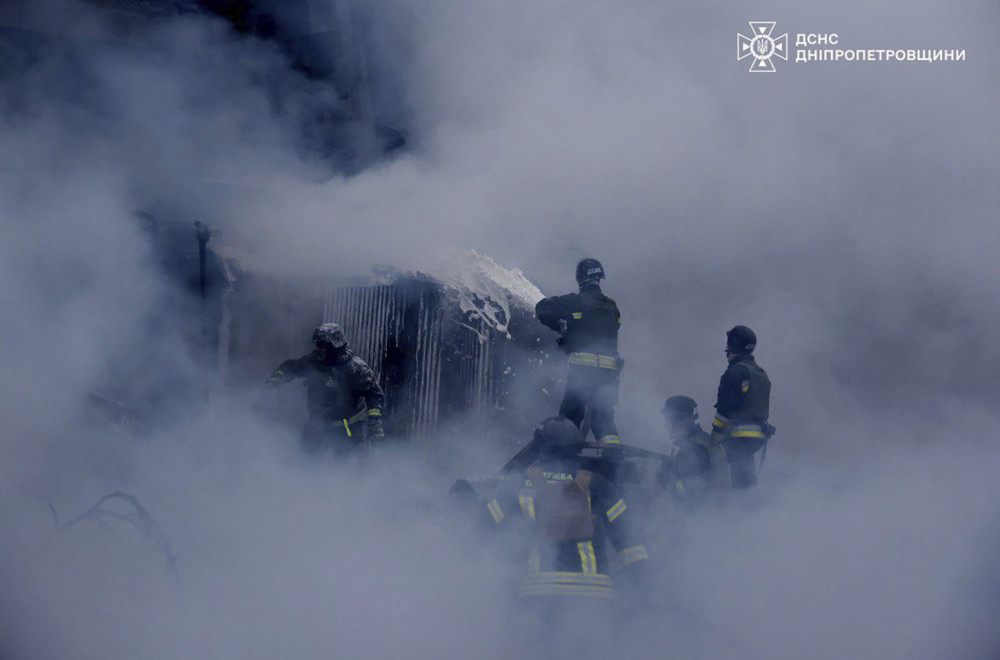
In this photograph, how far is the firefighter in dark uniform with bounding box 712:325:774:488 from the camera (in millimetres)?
4832

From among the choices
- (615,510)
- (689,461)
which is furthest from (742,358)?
(615,510)

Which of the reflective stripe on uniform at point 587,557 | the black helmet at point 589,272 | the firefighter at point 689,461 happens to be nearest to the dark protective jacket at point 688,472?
the firefighter at point 689,461

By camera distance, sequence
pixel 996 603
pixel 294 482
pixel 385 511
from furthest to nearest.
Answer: pixel 294 482
pixel 385 511
pixel 996 603

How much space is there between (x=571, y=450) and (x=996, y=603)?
2841 millimetres

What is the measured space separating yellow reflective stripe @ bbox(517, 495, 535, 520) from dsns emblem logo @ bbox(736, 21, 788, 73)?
5.44 m

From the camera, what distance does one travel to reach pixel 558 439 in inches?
144

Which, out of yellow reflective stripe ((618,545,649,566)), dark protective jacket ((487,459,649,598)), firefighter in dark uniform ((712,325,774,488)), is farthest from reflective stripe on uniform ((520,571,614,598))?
firefighter in dark uniform ((712,325,774,488))

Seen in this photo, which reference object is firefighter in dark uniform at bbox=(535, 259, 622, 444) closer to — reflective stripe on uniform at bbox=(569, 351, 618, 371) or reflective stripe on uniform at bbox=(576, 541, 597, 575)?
reflective stripe on uniform at bbox=(569, 351, 618, 371)

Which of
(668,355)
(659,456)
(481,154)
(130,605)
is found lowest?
(130,605)

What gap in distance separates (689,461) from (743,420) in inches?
26.2

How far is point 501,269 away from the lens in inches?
271

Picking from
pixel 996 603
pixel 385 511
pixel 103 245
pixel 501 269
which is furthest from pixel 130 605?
pixel 996 603

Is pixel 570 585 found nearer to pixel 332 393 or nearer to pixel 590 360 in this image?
pixel 590 360

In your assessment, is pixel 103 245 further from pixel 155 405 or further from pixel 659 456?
pixel 659 456
